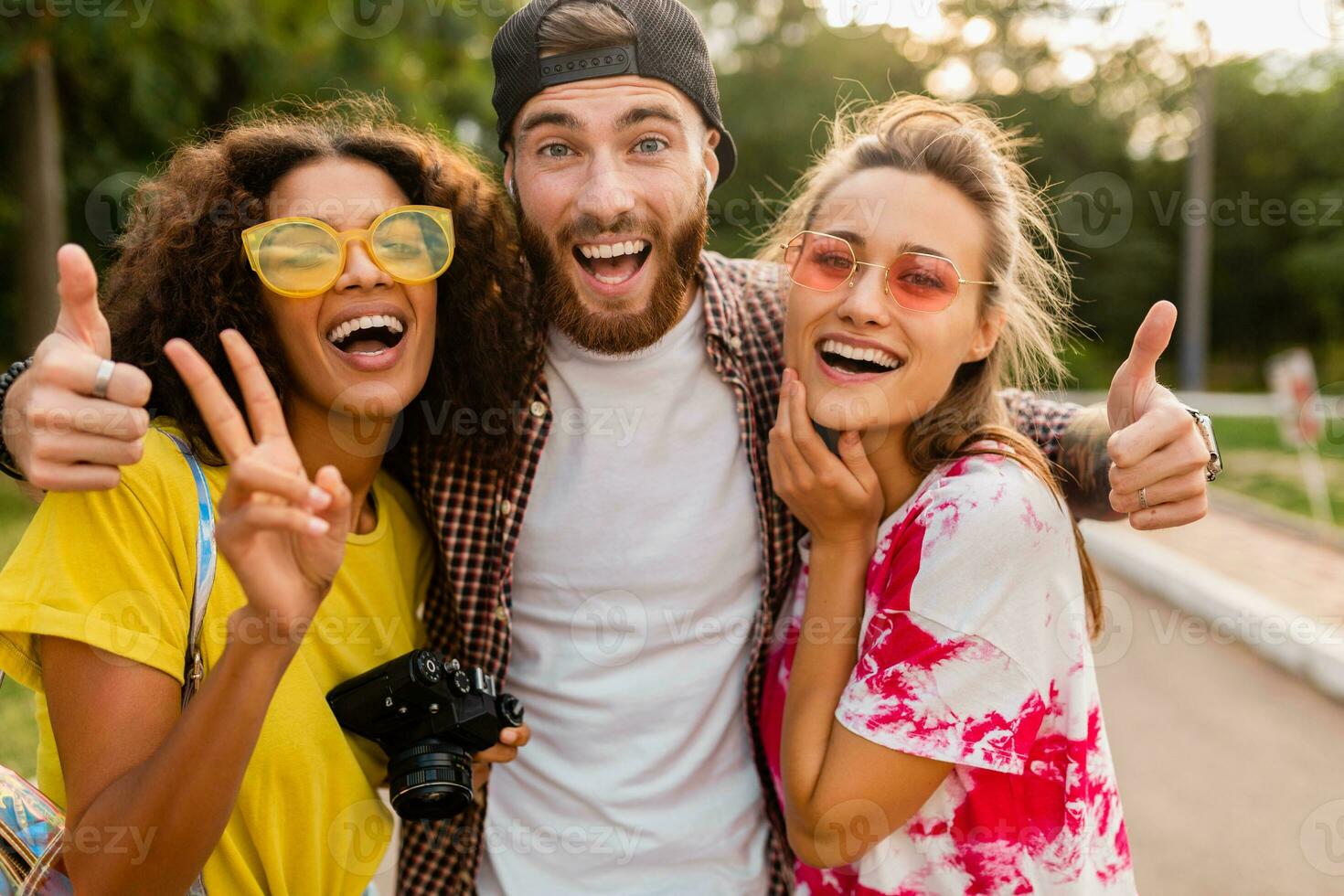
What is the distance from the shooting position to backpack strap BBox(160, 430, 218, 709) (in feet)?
6.10

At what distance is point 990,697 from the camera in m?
1.89

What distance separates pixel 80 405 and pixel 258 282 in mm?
676

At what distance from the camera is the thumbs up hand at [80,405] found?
166 centimetres

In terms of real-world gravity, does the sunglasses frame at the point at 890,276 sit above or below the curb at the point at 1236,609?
above

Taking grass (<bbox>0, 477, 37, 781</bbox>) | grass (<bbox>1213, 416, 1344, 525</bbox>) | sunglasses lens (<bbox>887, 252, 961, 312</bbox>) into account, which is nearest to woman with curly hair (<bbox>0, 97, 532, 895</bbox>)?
sunglasses lens (<bbox>887, 252, 961, 312</bbox>)

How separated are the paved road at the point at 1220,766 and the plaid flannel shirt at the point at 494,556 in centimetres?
230

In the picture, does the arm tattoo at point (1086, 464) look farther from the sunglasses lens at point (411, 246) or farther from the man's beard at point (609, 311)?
the sunglasses lens at point (411, 246)

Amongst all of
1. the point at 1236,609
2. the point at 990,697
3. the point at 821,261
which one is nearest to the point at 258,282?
the point at 821,261

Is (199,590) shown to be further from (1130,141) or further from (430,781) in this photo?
(1130,141)

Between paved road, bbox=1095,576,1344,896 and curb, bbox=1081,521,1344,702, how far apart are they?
10 cm

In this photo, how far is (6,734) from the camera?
4.57m

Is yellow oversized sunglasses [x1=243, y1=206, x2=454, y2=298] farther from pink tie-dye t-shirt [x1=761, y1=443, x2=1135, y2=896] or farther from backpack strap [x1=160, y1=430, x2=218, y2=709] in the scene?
pink tie-dye t-shirt [x1=761, y1=443, x2=1135, y2=896]

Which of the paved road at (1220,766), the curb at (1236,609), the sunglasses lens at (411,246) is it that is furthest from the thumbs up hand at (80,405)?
the curb at (1236,609)

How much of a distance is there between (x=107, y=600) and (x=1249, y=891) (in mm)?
4005
